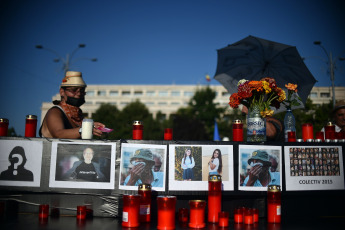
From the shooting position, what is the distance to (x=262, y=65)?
16.7 ft

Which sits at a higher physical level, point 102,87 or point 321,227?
point 102,87

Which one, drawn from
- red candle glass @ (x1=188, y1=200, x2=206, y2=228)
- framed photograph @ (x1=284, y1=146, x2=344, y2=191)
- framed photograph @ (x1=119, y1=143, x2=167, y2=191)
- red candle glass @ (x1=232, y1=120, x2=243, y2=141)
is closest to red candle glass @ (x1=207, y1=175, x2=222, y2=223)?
red candle glass @ (x1=188, y1=200, x2=206, y2=228)

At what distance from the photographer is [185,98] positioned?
87.4 m

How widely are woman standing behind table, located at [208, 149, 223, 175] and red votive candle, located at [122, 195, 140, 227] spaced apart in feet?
2.61

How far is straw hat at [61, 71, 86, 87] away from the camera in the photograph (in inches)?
150

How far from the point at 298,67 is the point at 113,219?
3763mm

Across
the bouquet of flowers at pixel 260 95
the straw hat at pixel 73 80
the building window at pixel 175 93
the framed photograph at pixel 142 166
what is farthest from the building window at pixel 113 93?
the framed photograph at pixel 142 166

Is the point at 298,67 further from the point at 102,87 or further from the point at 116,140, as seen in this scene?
the point at 102,87

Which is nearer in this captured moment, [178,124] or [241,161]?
[241,161]

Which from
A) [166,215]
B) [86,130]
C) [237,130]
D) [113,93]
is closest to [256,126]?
[237,130]

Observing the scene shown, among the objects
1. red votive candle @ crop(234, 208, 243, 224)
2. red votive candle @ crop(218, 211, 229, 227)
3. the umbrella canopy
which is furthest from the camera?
the umbrella canopy

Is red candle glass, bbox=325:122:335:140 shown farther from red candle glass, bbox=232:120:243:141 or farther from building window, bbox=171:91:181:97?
building window, bbox=171:91:181:97

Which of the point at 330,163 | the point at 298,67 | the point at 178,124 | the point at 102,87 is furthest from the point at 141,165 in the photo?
the point at 102,87

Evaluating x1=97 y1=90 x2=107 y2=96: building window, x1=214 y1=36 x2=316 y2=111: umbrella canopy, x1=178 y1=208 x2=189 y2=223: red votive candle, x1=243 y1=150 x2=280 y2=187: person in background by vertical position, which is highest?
x1=97 y1=90 x2=107 y2=96: building window
